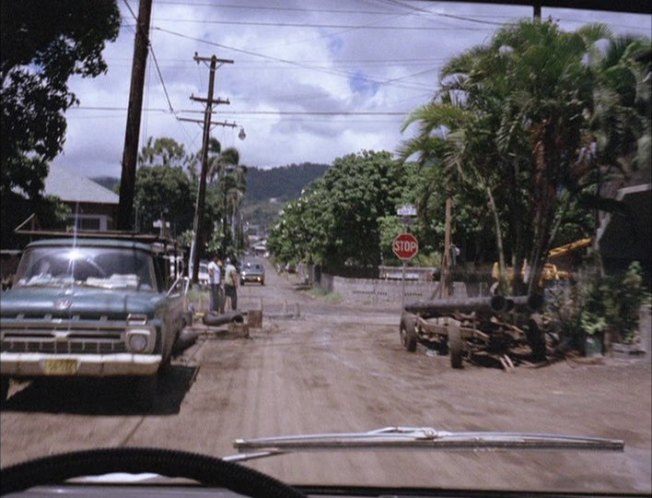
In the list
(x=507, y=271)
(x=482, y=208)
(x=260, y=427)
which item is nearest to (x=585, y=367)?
(x=507, y=271)

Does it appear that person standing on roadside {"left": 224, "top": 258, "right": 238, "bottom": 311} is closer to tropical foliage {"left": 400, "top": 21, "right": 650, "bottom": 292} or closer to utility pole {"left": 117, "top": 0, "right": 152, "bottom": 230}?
tropical foliage {"left": 400, "top": 21, "right": 650, "bottom": 292}

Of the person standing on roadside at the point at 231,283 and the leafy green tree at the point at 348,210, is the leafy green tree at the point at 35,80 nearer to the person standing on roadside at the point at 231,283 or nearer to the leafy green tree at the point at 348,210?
the leafy green tree at the point at 348,210

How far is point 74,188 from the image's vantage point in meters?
4.93

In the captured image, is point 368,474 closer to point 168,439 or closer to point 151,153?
point 168,439

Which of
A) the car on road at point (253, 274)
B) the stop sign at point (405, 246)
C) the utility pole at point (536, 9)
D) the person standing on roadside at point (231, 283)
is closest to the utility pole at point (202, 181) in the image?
the person standing on roadside at point (231, 283)

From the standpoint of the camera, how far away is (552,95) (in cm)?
626

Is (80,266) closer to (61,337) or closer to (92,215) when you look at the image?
(92,215)

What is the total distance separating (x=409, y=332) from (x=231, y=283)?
180 centimetres

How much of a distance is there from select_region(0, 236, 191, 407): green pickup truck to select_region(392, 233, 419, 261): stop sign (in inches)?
62.3

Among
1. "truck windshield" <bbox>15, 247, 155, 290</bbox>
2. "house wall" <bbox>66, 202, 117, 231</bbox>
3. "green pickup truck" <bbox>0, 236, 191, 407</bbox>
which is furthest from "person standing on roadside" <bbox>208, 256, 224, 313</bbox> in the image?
"house wall" <bbox>66, 202, 117, 231</bbox>

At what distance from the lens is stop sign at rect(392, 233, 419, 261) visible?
598 cm

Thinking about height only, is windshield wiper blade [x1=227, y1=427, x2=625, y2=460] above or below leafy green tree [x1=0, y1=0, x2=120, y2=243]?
below

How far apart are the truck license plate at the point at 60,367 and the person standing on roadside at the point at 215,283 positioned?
1.65m

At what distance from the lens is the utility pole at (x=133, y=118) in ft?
16.7
